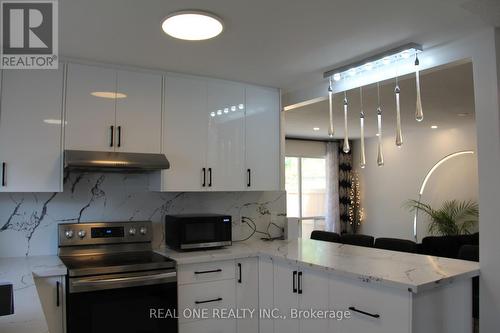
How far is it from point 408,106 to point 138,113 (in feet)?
10.6

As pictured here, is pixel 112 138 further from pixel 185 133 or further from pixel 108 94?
pixel 185 133

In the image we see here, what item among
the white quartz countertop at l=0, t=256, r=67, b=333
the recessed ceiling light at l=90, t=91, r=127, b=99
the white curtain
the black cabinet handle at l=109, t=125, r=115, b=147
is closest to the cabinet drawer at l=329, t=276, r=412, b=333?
the white quartz countertop at l=0, t=256, r=67, b=333

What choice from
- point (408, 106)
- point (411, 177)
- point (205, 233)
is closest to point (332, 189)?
point (411, 177)

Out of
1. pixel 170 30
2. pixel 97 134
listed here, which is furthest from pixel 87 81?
pixel 170 30

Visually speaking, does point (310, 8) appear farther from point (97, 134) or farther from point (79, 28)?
point (97, 134)

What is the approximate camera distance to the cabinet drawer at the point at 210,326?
2.72 metres

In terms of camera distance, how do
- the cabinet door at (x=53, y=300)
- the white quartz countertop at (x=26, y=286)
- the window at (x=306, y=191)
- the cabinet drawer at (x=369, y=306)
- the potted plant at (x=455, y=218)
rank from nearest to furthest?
1. the white quartz countertop at (x=26, y=286)
2. the cabinet drawer at (x=369, y=306)
3. the cabinet door at (x=53, y=300)
4. the potted plant at (x=455, y=218)
5. the window at (x=306, y=191)

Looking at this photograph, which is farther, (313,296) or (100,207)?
(100,207)

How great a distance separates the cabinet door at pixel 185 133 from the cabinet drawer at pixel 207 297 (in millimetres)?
746

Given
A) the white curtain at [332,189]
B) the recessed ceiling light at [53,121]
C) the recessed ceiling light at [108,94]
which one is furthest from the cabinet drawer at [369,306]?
the white curtain at [332,189]

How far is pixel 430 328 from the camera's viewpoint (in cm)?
202

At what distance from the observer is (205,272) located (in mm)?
2822

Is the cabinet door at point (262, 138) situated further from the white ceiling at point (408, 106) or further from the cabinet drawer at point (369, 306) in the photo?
the cabinet drawer at point (369, 306)

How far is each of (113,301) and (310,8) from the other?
2.01m
